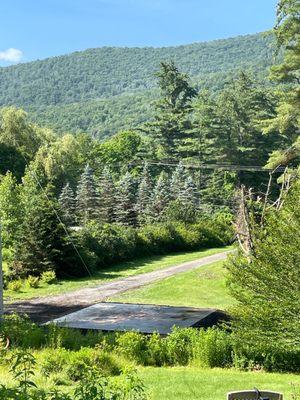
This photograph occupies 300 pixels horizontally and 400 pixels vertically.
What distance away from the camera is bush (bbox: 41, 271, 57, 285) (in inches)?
974

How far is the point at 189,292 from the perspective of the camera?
22.2 m

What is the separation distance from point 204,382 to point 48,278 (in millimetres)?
16246

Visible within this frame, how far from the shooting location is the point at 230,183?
59.1 meters

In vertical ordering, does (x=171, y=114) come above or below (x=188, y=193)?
above

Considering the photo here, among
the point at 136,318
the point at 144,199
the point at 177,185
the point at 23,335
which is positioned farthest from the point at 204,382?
the point at 177,185

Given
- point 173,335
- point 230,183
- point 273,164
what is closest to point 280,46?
point 273,164

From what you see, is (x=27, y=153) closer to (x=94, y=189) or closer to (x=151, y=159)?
(x=94, y=189)

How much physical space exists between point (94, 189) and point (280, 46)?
74.1 feet

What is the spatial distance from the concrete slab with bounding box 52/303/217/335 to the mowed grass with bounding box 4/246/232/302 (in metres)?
5.87

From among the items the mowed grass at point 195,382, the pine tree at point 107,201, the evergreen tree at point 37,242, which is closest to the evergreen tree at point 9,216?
the evergreen tree at point 37,242

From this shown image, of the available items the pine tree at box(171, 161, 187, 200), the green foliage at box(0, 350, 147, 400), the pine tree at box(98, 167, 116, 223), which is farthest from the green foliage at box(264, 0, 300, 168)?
the green foliage at box(0, 350, 147, 400)

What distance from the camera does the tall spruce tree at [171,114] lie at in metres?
66.3

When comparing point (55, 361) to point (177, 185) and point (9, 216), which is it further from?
point (177, 185)

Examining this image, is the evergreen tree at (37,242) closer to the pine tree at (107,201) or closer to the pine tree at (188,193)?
the pine tree at (107,201)
